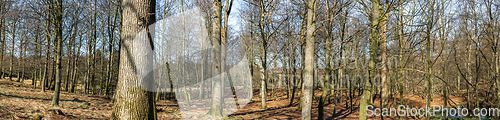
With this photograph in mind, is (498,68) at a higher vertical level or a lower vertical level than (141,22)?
lower

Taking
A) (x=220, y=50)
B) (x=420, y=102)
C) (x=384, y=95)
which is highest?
(x=220, y=50)

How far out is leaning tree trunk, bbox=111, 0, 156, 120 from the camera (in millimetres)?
3705

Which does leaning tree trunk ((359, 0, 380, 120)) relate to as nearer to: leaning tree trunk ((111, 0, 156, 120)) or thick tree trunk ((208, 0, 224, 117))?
leaning tree trunk ((111, 0, 156, 120))

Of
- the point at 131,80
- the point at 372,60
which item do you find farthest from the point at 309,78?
the point at 131,80

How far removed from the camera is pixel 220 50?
27.0ft

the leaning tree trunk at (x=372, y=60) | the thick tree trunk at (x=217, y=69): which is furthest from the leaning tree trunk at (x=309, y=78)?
the thick tree trunk at (x=217, y=69)

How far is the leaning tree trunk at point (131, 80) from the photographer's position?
3705 mm

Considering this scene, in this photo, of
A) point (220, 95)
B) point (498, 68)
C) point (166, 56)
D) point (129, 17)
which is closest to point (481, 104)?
point (498, 68)

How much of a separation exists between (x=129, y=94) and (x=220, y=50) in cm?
471

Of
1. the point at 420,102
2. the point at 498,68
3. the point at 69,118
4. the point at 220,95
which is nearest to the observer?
the point at 69,118

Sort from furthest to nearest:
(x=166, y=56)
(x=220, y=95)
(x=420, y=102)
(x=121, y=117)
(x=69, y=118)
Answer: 1. (x=166, y=56)
2. (x=420, y=102)
3. (x=220, y=95)
4. (x=69, y=118)
5. (x=121, y=117)

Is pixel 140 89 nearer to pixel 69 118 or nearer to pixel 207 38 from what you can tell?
pixel 69 118

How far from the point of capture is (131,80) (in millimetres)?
3727

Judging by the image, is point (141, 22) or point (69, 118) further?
point (69, 118)
